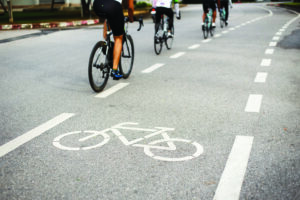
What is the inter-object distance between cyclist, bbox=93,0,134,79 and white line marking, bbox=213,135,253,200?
302cm

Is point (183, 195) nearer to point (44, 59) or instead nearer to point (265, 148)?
point (265, 148)

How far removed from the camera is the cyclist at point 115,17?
6.71 metres

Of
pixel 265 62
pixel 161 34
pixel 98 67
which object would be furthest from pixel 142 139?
pixel 161 34

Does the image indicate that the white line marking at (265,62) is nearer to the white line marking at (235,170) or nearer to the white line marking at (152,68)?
the white line marking at (152,68)

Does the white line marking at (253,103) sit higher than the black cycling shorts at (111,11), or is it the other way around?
the black cycling shorts at (111,11)

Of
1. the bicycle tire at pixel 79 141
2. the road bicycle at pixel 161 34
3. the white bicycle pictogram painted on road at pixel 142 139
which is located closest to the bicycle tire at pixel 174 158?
the white bicycle pictogram painted on road at pixel 142 139

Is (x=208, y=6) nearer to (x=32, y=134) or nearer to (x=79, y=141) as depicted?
(x=32, y=134)

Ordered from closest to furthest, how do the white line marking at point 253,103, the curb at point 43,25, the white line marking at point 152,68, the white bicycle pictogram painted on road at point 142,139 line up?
the white bicycle pictogram painted on road at point 142,139 → the white line marking at point 253,103 → the white line marking at point 152,68 → the curb at point 43,25

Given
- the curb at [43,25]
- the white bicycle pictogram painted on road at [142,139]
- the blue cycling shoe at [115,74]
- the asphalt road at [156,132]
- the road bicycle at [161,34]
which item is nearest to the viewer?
the asphalt road at [156,132]

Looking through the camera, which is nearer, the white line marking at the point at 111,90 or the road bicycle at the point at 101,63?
the road bicycle at the point at 101,63

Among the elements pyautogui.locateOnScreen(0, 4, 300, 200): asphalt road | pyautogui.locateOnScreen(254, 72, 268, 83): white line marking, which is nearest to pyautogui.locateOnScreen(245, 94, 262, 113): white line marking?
pyautogui.locateOnScreen(0, 4, 300, 200): asphalt road

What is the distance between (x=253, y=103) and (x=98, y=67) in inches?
A: 92.2

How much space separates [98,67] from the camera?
6.75 m

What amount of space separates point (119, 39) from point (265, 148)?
3.58 meters
